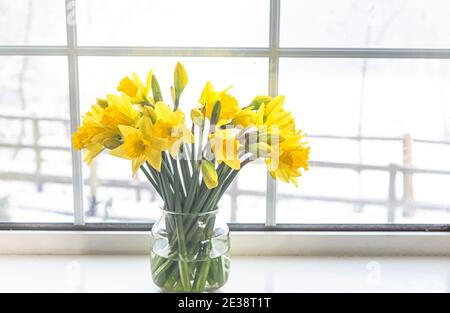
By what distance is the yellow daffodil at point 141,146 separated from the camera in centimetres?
90

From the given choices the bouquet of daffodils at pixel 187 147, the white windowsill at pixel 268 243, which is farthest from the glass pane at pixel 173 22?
the white windowsill at pixel 268 243

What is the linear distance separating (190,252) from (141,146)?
220 mm

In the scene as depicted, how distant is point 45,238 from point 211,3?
638 millimetres

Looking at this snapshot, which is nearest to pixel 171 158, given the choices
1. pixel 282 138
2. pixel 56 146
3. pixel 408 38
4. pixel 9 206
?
pixel 282 138

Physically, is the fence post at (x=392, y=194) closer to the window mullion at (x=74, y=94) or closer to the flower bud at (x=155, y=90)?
the flower bud at (x=155, y=90)

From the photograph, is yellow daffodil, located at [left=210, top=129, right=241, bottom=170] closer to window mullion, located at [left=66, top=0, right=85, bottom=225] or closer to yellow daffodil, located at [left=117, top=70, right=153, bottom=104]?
yellow daffodil, located at [left=117, top=70, right=153, bottom=104]

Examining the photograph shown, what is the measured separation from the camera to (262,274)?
111cm

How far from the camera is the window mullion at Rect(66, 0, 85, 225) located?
1.13m

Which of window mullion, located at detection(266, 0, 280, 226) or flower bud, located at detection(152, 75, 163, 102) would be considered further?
window mullion, located at detection(266, 0, 280, 226)

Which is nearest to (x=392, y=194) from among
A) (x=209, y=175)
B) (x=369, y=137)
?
(x=369, y=137)

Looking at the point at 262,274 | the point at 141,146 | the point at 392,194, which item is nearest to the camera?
the point at 141,146

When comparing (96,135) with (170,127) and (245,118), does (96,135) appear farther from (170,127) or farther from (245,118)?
(245,118)

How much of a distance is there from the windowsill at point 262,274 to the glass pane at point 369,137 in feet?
0.38

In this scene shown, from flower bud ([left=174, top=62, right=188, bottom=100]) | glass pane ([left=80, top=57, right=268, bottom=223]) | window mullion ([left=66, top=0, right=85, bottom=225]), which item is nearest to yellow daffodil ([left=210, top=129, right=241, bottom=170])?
flower bud ([left=174, top=62, right=188, bottom=100])
